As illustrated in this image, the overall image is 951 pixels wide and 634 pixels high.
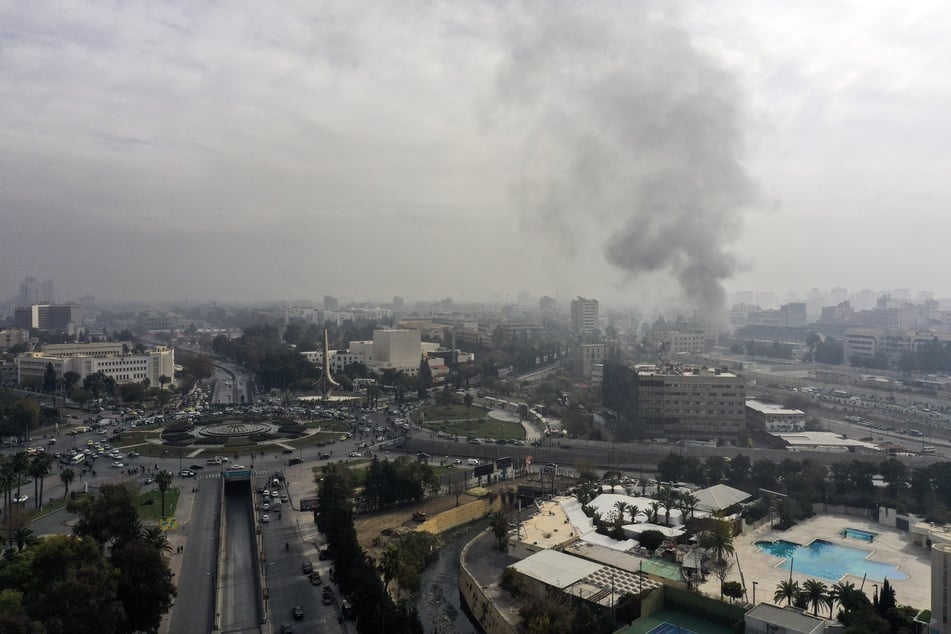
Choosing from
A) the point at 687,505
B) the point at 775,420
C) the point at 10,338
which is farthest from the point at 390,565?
the point at 10,338

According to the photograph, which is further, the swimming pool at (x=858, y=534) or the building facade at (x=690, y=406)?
the building facade at (x=690, y=406)

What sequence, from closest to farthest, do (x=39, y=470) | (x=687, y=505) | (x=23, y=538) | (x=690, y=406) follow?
(x=23, y=538)
(x=687, y=505)
(x=39, y=470)
(x=690, y=406)

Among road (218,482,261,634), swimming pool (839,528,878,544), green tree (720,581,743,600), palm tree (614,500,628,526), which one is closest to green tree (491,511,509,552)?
palm tree (614,500,628,526)

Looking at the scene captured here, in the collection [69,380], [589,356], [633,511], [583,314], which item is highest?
[583,314]

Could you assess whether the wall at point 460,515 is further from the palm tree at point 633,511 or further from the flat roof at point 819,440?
the flat roof at point 819,440

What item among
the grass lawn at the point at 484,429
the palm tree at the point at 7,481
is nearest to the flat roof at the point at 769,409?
the grass lawn at the point at 484,429

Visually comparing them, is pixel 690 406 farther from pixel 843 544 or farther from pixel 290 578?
pixel 290 578
